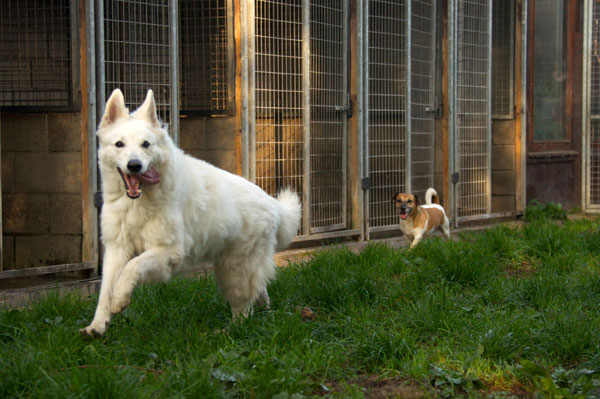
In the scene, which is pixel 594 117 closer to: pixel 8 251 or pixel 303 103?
pixel 303 103

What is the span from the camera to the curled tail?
1001cm

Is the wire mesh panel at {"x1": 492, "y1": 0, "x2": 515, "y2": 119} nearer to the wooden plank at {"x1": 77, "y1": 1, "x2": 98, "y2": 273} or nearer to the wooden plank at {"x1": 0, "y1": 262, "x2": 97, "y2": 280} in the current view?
the wooden plank at {"x1": 77, "y1": 1, "x2": 98, "y2": 273}

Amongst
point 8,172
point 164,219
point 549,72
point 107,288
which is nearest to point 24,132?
point 8,172

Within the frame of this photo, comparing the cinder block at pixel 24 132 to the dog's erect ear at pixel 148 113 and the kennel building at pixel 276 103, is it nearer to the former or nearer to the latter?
the kennel building at pixel 276 103

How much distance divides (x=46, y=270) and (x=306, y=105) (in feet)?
10.7

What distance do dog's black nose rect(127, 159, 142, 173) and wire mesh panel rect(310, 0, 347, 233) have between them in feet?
14.0

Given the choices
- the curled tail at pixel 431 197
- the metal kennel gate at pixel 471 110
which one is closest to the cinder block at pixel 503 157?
the metal kennel gate at pixel 471 110

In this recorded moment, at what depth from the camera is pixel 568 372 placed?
159 inches

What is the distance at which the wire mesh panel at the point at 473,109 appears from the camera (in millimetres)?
→ 10680

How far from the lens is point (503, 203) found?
11633 millimetres

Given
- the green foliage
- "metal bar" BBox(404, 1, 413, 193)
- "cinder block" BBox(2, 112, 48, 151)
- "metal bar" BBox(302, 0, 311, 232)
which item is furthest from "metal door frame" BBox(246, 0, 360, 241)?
the green foliage

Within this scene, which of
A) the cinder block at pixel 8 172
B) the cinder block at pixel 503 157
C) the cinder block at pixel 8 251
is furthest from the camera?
the cinder block at pixel 503 157

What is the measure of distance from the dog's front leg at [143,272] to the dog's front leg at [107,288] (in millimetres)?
119

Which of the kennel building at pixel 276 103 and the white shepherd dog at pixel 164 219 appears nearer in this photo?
the white shepherd dog at pixel 164 219
